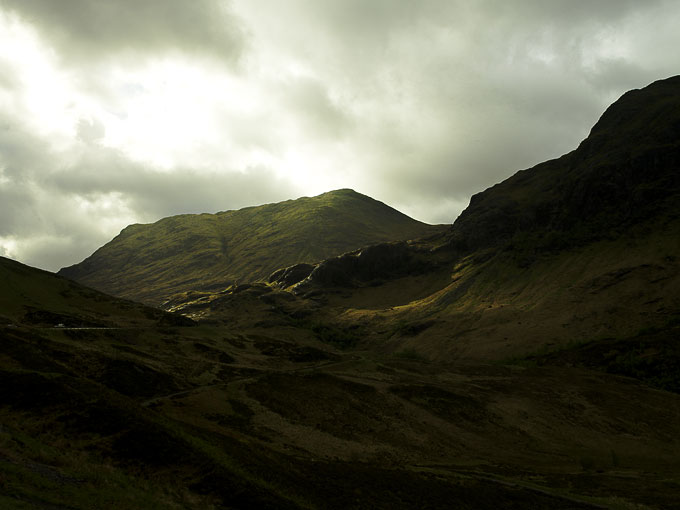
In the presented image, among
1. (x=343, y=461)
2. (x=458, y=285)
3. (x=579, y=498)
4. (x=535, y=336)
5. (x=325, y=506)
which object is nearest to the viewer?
(x=325, y=506)

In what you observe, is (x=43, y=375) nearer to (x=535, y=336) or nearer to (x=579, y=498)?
(x=579, y=498)

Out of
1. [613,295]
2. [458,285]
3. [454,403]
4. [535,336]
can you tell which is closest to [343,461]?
[454,403]

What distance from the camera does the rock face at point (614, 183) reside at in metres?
144

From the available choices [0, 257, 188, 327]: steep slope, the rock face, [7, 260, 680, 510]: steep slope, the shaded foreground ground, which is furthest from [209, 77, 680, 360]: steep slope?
[0, 257, 188, 327]: steep slope

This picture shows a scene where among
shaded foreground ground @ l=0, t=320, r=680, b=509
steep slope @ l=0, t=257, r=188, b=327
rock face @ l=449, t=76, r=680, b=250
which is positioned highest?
rock face @ l=449, t=76, r=680, b=250

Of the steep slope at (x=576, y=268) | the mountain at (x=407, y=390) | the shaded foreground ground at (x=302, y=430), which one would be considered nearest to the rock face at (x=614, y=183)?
the steep slope at (x=576, y=268)

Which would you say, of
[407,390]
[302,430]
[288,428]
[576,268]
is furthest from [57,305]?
[576,268]

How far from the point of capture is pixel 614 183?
157 meters

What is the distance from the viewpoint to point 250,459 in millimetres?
29219

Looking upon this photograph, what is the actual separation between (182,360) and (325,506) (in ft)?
159

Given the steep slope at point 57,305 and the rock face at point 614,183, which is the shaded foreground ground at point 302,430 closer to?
the steep slope at point 57,305

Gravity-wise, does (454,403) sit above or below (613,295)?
below

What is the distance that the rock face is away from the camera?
144m

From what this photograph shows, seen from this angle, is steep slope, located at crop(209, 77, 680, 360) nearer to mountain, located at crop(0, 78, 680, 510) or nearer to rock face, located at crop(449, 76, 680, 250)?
rock face, located at crop(449, 76, 680, 250)
